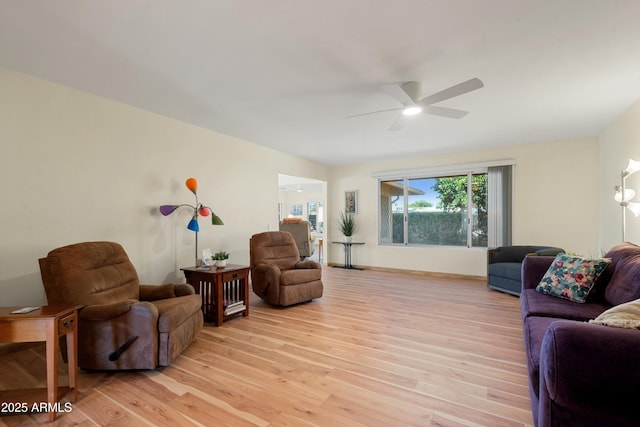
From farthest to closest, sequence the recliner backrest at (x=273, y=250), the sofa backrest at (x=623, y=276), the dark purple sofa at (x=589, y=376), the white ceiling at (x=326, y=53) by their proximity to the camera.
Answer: the recliner backrest at (x=273, y=250)
the sofa backrest at (x=623, y=276)
the white ceiling at (x=326, y=53)
the dark purple sofa at (x=589, y=376)

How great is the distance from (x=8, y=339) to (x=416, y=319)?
3.47 metres

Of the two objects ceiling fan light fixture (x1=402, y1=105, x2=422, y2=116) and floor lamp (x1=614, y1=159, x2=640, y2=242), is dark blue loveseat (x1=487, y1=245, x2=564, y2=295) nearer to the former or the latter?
floor lamp (x1=614, y1=159, x2=640, y2=242)

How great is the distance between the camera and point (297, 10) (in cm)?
189

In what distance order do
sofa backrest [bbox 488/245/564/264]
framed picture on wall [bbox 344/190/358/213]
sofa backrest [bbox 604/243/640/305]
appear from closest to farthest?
sofa backrest [bbox 604/243/640/305] < sofa backrest [bbox 488/245/564/264] < framed picture on wall [bbox 344/190/358/213]

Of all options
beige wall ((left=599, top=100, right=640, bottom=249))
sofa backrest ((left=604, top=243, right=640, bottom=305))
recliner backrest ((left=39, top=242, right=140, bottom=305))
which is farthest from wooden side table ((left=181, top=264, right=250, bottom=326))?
beige wall ((left=599, top=100, right=640, bottom=249))

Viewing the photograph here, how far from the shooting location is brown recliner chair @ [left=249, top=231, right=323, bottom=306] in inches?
153

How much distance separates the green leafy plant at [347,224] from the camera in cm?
694

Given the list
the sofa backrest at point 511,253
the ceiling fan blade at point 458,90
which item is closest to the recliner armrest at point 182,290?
the ceiling fan blade at point 458,90

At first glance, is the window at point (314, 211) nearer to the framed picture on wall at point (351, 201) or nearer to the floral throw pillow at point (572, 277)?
the framed picture on wall at point (351, 201)

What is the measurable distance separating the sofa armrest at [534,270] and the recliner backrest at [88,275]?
3.92 meters

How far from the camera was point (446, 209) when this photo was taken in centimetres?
612

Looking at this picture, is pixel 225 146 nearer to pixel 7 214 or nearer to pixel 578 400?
pixel 7 214

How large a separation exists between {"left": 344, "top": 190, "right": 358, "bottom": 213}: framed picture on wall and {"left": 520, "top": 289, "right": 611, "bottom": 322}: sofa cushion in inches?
184

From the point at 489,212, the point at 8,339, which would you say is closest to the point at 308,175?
the point at 489,212
